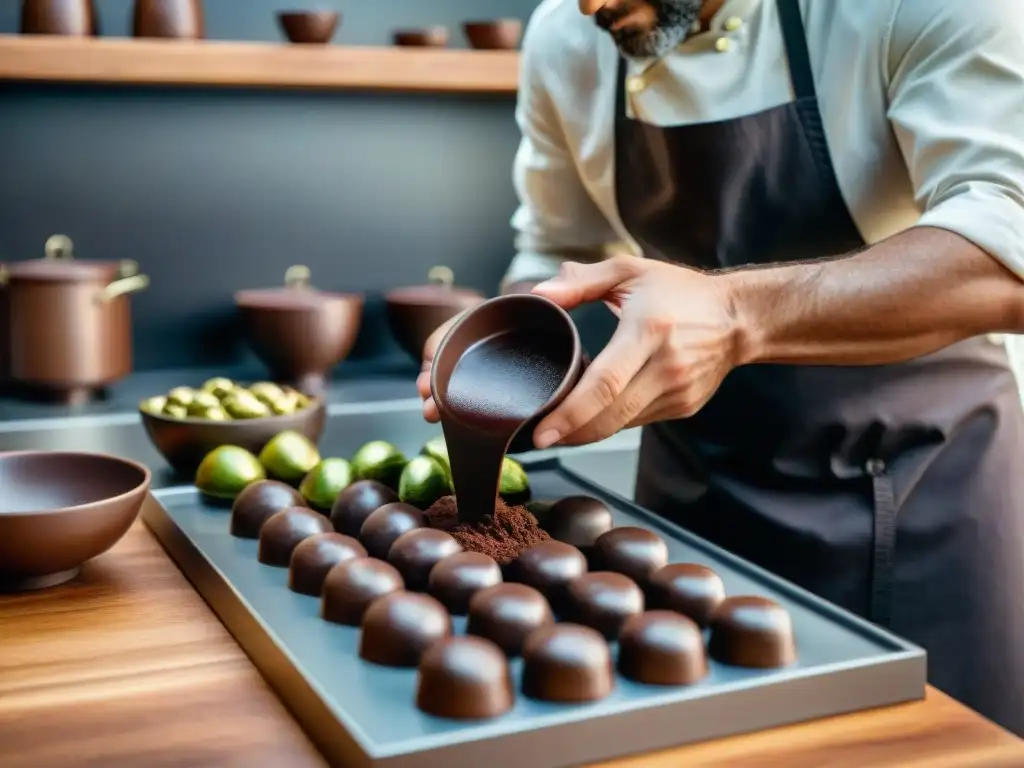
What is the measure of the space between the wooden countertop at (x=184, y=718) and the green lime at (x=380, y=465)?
0.30 metres

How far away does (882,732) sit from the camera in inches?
39.6

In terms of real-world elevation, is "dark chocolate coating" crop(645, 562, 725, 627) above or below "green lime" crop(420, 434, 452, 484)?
below

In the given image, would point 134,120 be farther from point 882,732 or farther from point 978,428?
point 882,732

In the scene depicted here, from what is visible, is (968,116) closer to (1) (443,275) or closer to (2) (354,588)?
(2) (354,588)

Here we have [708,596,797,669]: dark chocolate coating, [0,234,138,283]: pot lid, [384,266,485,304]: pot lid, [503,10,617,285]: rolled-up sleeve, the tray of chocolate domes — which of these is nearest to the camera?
the tray of chocolate domes

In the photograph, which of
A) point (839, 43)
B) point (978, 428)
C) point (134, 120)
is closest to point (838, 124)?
point (839, 43)

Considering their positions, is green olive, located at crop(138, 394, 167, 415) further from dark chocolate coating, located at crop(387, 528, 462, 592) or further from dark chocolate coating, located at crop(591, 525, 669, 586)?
dark chocolate coating, located at crop(591, 525, 669, 586)

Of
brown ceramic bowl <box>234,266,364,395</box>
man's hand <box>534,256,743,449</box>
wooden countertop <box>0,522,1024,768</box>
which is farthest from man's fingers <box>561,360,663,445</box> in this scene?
brown ceramic bowl <box>234,266,364,395</box>

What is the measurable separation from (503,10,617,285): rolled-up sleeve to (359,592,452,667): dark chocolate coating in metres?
1.03

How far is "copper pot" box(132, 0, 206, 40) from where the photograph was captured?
245cm

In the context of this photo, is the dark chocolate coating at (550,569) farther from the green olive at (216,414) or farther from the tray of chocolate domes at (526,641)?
the green olive at (216,414)

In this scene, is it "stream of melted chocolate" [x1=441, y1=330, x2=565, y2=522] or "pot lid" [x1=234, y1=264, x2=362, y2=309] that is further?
"pot lid" [x1=234, y1=264, x2=362, y2=309]

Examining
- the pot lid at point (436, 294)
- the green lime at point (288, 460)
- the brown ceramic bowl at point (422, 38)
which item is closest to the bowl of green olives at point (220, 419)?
the green lime at point (288, 460)

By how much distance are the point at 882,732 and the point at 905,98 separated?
0.78m
